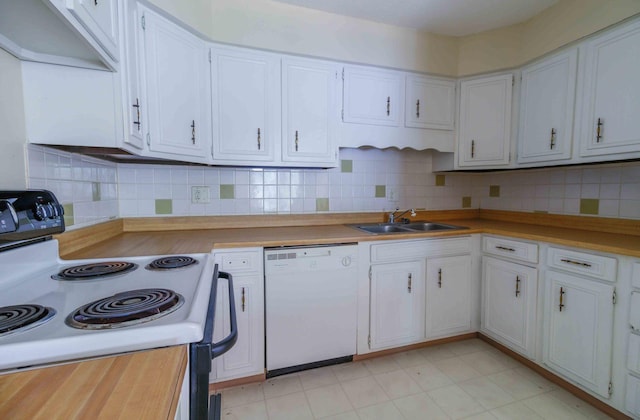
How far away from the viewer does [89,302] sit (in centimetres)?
75

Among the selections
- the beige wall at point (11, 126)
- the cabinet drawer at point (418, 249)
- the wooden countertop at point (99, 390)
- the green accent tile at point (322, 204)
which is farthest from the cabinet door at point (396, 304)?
the beige wall at point (11, 126)

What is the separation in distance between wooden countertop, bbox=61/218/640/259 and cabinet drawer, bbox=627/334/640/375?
406 mm

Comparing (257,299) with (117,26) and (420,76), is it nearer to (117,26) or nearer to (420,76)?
(117,26)

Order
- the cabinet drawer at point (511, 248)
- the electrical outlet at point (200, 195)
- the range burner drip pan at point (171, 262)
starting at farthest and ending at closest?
the electrical outlet at point (200, 195)
the cabinet drawer at point (511, 248)
the range burner drip pan at point (171, 262)

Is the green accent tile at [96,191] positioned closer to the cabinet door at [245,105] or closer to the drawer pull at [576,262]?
the cabinet door at [245,105]

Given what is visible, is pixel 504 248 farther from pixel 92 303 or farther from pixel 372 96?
pixel 92 303

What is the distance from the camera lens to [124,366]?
50 cm

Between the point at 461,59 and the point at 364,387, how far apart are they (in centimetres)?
249

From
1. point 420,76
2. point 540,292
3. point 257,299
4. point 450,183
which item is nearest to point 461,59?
point 420,76

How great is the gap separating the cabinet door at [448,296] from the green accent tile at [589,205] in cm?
86

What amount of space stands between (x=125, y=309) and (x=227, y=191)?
147cm

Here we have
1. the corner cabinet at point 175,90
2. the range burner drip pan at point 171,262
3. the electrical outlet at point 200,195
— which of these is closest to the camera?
the range burner drip pan at point 171,262

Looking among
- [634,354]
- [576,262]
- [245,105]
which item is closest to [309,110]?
[245,105]

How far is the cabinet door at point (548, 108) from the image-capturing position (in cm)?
183
